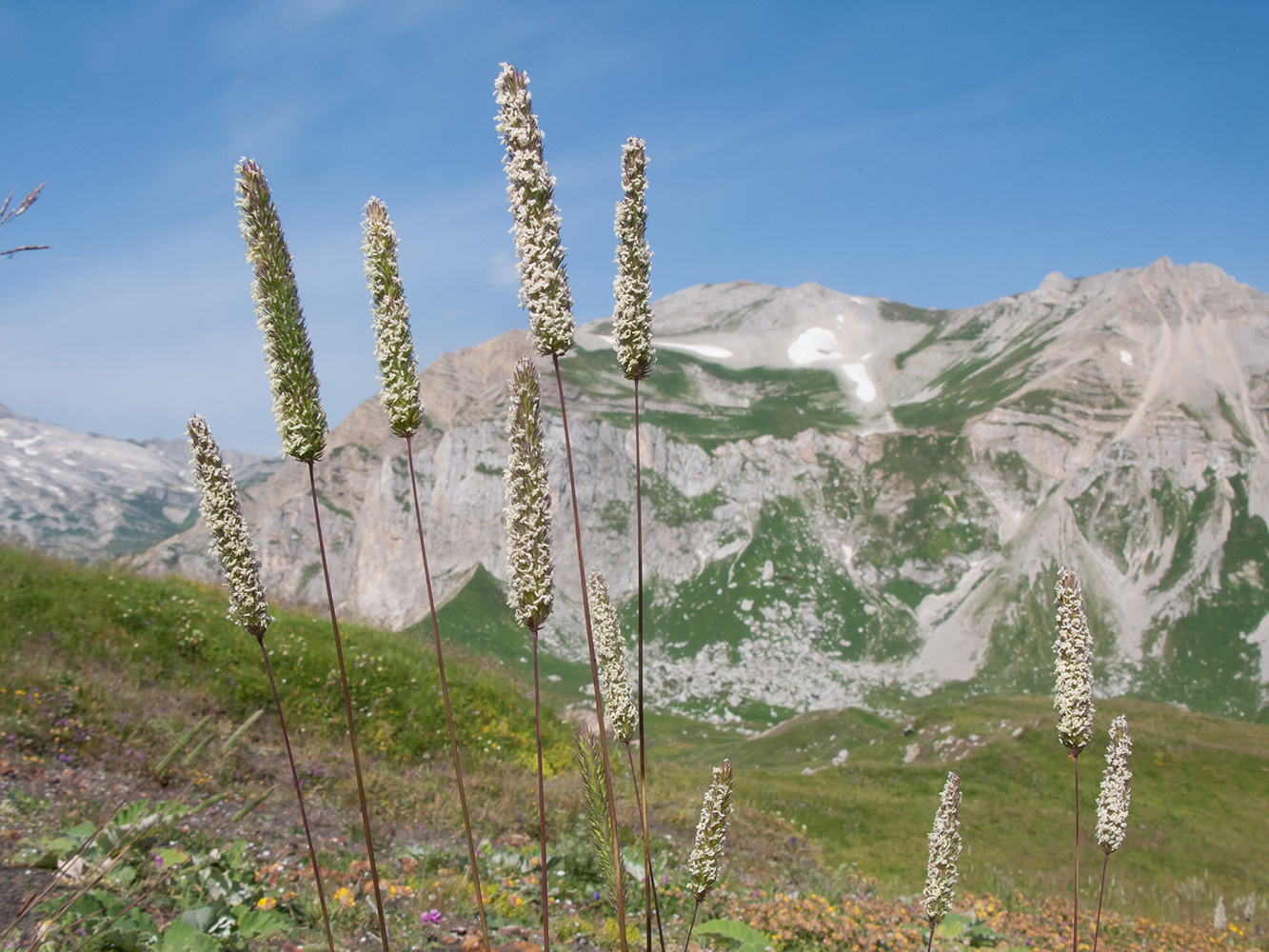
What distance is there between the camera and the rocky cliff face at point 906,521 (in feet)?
421

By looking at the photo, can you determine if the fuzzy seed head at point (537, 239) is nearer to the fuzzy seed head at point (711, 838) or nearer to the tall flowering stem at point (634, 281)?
the tall flowering stem at point (634, 281)

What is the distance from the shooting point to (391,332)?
352 centimetres

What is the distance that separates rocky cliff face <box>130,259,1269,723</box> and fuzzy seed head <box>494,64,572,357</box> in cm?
10975

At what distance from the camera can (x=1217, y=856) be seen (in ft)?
92.8

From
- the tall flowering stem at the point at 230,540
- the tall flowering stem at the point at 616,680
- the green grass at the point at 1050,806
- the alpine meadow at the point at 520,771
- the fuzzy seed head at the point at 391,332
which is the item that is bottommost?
the green grass at the point at 1050,806

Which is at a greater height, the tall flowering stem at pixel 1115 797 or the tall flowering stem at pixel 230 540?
the tall flowering stem at pixel 230 540

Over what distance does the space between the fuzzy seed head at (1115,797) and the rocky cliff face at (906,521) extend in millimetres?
108141

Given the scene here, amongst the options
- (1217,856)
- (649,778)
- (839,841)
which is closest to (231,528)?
(649,778)

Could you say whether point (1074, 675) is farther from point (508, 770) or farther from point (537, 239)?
point (508, 770)

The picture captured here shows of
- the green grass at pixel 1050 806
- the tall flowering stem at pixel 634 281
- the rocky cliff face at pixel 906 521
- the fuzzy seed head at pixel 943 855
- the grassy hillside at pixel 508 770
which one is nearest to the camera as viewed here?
the tall flowering stem at pixel 634 281

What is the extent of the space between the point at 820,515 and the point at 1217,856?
13351cm

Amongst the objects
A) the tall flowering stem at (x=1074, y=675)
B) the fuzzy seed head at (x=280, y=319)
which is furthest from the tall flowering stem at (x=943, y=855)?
the fuzzy seed head at (x=280, y=319)

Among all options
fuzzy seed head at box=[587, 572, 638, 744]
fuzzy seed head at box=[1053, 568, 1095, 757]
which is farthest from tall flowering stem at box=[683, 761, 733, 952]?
fuzzy seed head at box=[1053, 568, 1095, 757]

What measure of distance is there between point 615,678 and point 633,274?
7.60 feet
